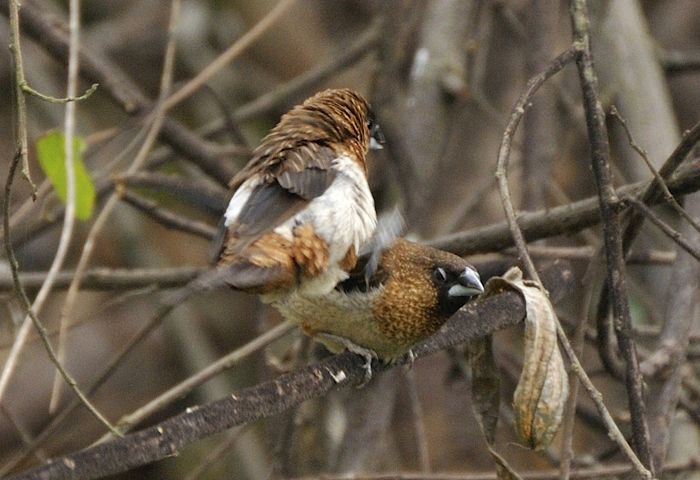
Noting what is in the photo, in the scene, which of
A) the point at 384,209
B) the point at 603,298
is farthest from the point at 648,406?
the point at 384,209

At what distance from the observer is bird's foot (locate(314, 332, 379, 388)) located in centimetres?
289

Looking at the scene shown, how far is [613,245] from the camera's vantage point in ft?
8.44

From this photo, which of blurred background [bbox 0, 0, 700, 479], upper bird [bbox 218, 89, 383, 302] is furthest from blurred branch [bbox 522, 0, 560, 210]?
upper bird [bbox 218, 89, 383, 302]

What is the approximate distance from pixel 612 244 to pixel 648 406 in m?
0.89

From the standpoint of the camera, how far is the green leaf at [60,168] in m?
3.08

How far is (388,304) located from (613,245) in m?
0.60

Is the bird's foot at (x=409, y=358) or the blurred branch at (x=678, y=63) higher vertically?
the blurred branch at (x=678, y=63)

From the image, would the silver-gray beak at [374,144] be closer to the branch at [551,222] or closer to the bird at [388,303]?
the branch at [551,222]

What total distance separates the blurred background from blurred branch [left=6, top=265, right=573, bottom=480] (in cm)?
40

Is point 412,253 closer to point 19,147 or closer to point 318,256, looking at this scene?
point 318,256

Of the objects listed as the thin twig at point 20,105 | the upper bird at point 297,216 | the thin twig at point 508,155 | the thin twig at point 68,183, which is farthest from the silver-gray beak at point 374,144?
the thin twig at point 20,105

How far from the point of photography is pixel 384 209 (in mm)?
4641

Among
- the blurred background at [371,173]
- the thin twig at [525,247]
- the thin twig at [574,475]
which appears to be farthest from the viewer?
the blurred background at [371,173]

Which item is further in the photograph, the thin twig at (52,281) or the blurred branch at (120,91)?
the blurred branch at (120,91)
